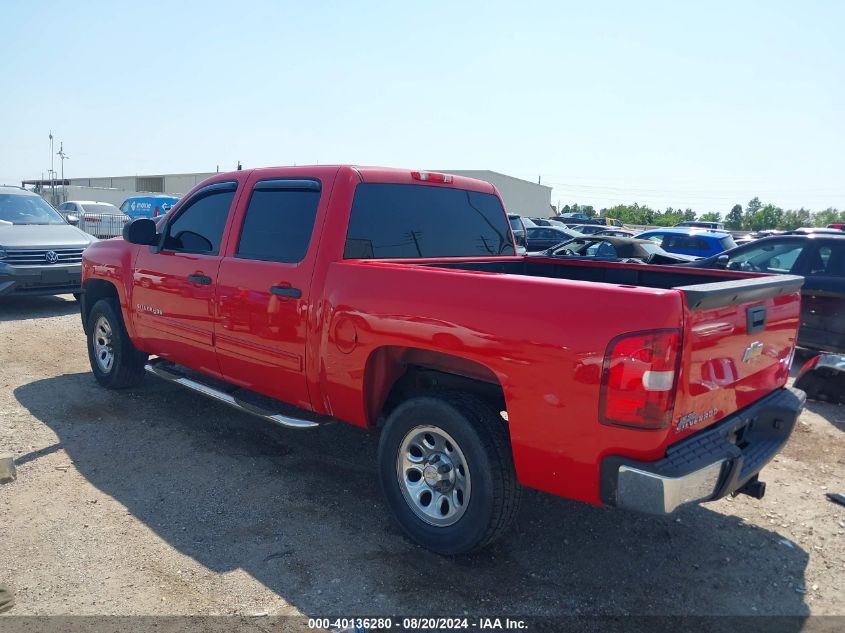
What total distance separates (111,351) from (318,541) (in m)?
3.46

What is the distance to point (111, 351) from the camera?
5.93 meters

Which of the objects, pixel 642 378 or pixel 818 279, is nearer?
pixel 642 378

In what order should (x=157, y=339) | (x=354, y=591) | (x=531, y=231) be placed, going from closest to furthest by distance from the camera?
1. (x=354, y=591)
2. (x=157, y=339)
3. (x=531, y=231)

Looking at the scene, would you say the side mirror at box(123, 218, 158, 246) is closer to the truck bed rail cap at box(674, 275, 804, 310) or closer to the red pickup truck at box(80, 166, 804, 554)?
the red pickup truck at box(80, 166, 804, 554)

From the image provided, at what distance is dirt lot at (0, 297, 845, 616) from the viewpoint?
3037mm

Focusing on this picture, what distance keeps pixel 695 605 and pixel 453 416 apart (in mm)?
1451

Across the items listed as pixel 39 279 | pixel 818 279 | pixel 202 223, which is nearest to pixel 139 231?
pixel 202 223

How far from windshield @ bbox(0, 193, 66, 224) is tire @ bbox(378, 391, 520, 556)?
9.33 meters

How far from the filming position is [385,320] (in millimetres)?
3352

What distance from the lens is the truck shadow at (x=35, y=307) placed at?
9.49m

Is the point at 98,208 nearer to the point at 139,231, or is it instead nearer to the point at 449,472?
the point at 139,231

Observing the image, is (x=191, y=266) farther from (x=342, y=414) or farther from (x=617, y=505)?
(x=617, y=505)

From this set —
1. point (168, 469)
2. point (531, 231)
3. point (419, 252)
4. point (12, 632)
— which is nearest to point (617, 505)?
point (419, 252)

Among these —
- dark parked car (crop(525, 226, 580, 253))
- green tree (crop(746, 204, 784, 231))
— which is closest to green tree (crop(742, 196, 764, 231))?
green tree (crop(746, 204, 784, 231))
